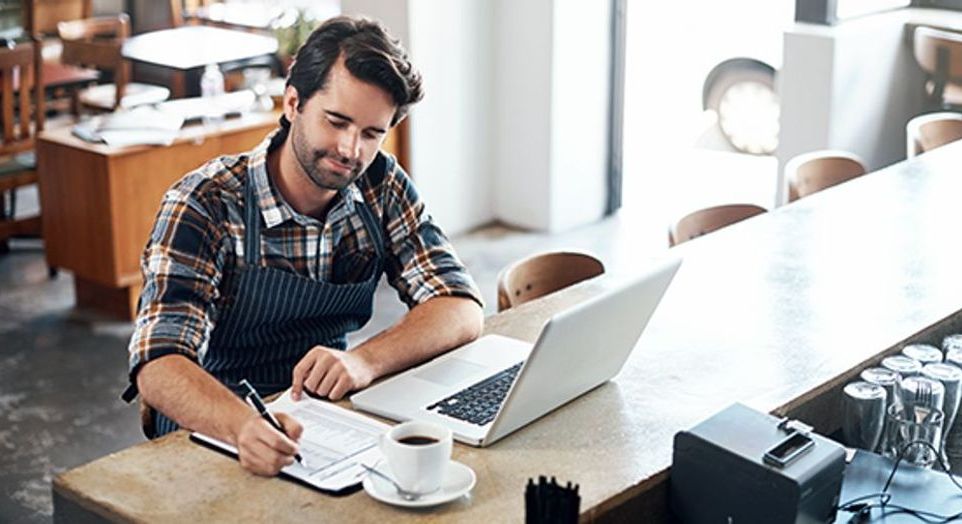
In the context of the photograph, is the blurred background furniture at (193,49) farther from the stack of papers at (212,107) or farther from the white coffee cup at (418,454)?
the white coffee cup at (418,454)

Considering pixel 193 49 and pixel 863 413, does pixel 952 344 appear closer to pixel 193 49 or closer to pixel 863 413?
pixel 863 413

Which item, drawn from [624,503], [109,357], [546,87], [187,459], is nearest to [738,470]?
[624,503]

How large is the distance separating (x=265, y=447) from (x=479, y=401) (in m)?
0.43

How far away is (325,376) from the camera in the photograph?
251cm

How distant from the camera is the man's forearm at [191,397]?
2326 millimetres

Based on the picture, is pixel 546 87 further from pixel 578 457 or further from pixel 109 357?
pixel 578 457

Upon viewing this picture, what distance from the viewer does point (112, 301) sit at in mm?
5629

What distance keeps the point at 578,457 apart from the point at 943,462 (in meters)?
0.67

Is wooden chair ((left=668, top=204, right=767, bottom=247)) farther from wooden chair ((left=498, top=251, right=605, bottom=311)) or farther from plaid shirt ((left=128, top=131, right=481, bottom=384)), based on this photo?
plaid shirt ((left=128, top=131, right=481, bottom=384))

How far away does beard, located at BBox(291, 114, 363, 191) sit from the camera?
2.67 metres

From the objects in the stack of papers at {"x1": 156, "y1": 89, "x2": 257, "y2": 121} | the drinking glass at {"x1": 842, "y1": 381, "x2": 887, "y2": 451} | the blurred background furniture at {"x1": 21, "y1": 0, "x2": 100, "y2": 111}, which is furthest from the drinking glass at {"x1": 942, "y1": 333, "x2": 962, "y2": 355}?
the blurred background furniture at {"x1": 21, "y1": 0, "x2": 100, "y2": 111}

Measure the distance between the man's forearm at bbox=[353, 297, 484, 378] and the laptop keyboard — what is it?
0.17 meters

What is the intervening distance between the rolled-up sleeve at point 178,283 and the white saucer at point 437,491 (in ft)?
1.76

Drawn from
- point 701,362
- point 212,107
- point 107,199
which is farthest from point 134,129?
point 701,362
